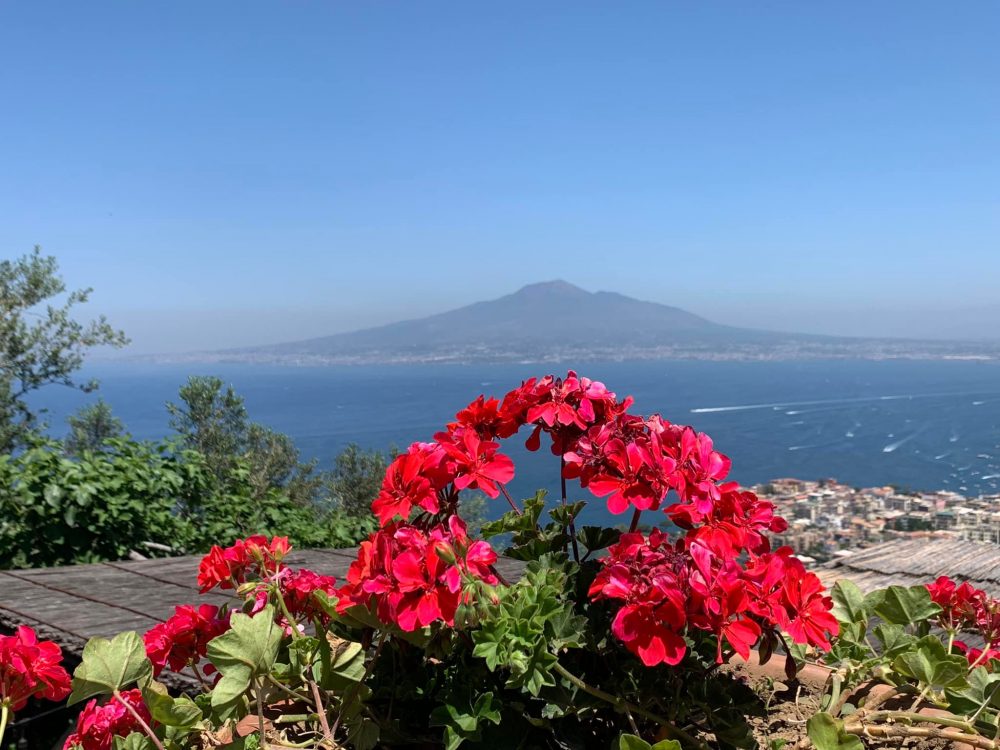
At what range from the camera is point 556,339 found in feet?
338

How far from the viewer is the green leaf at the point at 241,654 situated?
0.69m

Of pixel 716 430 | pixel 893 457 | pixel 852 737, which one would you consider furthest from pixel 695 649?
pixel 716 430

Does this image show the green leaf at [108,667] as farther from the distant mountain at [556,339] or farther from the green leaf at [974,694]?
the distant mountain at [556,339]

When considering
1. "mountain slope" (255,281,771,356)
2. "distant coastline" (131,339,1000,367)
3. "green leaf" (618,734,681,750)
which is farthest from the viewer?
"mountain slope" (255,281,771,356)

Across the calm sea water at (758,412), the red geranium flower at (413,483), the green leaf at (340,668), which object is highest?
the red geranium flower at (413,483)

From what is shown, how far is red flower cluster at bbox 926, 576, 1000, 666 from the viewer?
105 cm

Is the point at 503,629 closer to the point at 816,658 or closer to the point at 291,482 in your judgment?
the point at 816,658

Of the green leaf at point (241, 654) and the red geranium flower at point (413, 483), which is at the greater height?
the red geranium flower at point (413, 483)

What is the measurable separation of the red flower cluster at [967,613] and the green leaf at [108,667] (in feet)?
3.28

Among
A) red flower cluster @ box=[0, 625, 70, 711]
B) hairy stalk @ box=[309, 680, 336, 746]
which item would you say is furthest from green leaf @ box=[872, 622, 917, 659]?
red flower cluster @ box=[0, 625, 70, 711]

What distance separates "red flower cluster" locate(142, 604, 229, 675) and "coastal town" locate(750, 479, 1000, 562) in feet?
35.9

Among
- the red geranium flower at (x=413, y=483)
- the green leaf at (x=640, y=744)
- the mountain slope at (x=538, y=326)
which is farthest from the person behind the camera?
the mountain slope at (x=538, y=326)

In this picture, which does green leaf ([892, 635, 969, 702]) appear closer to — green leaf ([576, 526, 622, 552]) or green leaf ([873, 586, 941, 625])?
green leaf ([873, 586, 941, 625])

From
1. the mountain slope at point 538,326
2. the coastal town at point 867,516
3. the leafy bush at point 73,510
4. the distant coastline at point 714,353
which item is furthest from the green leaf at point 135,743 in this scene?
the mountain slope at point 538,326
